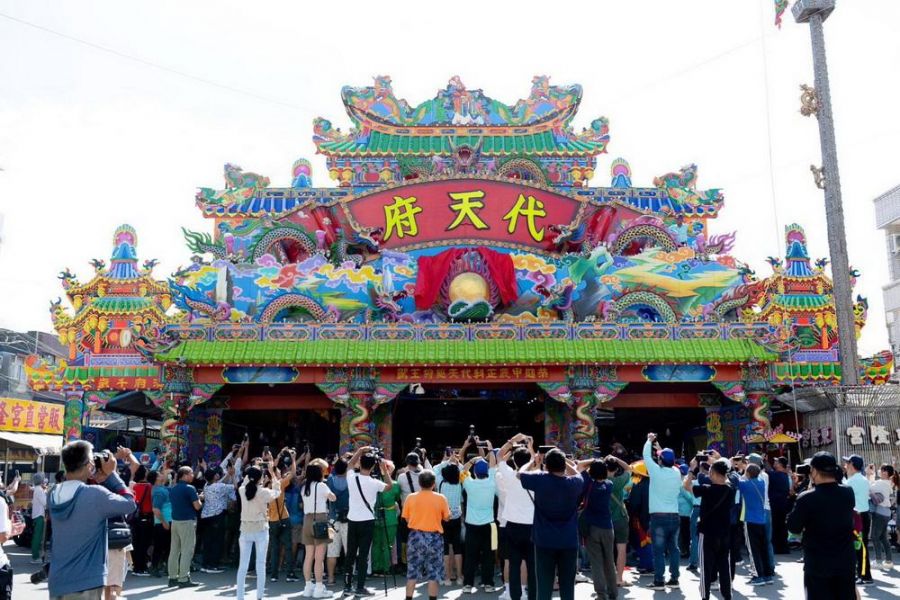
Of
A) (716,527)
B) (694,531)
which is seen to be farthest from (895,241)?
(716,527)

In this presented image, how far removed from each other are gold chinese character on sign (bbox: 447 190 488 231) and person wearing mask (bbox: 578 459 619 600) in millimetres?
12907

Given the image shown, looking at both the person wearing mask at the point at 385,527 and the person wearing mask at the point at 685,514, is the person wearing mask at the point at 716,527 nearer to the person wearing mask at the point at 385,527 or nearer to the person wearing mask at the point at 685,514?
the person wearing mask at the point at 685,514

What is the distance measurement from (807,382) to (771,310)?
2.28 m

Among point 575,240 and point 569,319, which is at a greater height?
point 575,240

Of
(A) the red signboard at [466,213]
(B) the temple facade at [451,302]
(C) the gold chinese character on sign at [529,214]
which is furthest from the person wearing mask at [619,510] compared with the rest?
(C) the gold chinese character on sign at [529,214]

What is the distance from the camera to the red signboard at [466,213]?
21.1 meters

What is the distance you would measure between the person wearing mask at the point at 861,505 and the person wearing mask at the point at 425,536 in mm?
5232

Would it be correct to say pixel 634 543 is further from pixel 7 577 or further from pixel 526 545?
pixel 7 577

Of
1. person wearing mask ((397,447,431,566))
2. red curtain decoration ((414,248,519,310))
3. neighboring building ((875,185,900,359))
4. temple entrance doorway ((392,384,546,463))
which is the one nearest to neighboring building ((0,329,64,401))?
temple entrance doorway ((392,384,546,463))

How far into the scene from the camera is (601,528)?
8.74 metres

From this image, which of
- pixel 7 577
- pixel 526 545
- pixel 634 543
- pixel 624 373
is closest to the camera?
pixel 7 577

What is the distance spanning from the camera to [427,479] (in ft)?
28.7

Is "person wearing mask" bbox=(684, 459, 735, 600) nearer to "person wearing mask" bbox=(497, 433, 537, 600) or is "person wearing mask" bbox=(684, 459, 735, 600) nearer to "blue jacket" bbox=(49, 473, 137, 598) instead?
"person wearing mask" bbox=(497, 433, 537, 600)

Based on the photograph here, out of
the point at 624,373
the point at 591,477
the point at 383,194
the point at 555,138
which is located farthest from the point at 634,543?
the point at 555,138
